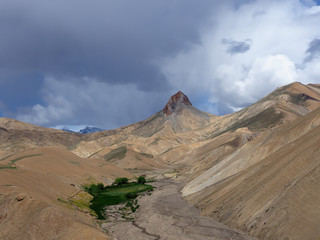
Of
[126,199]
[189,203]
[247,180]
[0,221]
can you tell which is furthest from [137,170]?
[0,221]

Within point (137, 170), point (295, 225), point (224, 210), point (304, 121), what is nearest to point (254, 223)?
point (295, 225)

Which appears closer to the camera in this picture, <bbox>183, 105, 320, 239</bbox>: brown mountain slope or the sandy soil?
<bbox>183, 105, 320, 239</bbox>: brown mountain slope

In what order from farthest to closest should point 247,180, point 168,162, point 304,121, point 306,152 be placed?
point 168,162 < point 304,121 < point 247,180 < point 306,152

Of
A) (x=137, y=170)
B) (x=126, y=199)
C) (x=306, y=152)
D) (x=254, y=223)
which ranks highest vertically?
(x=137, y=170)

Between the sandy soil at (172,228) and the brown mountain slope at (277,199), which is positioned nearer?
the brown mountain slope at (277,199)

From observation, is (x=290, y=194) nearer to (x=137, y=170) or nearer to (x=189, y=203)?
(x=189, y=203)

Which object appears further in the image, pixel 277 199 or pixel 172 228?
pixel 172 228

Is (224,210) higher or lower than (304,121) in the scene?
lower

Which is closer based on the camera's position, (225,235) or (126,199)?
(225,235)

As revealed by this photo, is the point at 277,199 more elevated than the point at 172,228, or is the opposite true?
the point at 172,228

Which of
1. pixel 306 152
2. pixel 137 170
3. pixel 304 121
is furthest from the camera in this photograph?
pixel 137 170
